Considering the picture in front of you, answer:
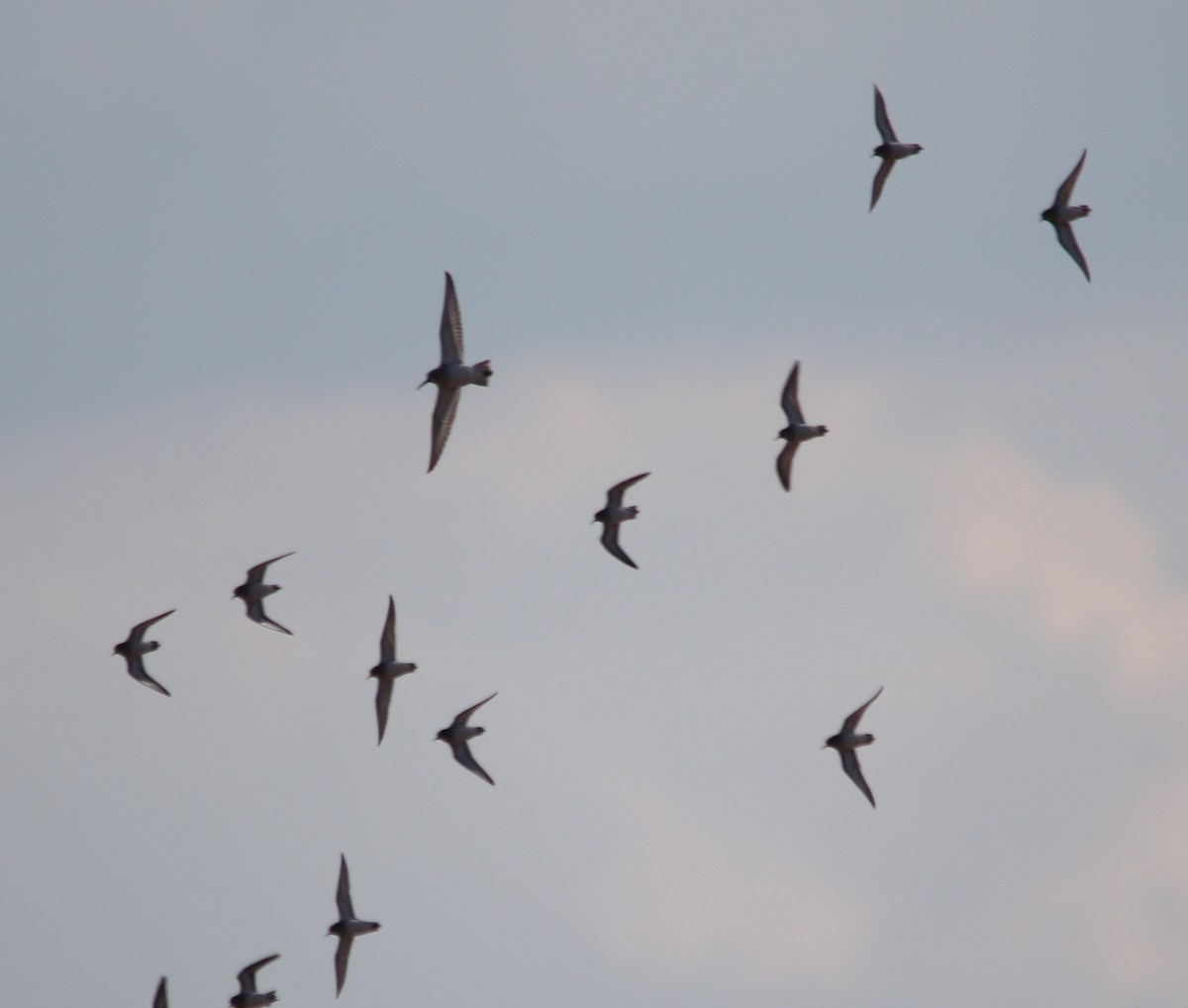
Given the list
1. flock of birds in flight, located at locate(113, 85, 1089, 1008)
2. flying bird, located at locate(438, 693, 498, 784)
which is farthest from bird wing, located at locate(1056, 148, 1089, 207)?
flying bird, located at locate(438, 693, 498, 784)

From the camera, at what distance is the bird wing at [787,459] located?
238ft

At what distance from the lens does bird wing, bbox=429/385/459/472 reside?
64.9 m

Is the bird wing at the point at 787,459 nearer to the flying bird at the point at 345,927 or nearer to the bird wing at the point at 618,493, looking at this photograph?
the bird wing at the point at 618,493

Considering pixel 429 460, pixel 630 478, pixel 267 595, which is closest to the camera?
pixel 429 460

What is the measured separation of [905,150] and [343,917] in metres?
31.3

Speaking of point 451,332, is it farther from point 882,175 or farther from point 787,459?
point 882,175

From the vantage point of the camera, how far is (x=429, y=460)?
6369 centimetres

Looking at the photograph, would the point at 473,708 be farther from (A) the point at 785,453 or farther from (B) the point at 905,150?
(B) the point at 905,150

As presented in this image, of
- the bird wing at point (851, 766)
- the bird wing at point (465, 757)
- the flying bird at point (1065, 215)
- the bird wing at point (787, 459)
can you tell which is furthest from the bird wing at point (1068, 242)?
the bird wing at point (465, 757)

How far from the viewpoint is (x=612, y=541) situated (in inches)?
2896

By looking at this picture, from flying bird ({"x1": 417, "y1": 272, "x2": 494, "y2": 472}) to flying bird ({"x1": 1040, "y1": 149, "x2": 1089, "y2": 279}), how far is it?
19978mm

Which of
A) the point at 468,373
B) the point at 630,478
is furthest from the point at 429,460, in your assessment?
the point at 630,478

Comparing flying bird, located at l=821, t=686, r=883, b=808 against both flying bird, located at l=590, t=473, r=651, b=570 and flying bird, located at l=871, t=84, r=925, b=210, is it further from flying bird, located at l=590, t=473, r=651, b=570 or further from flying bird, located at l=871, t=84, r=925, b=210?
flying bird, located at l=871, t=84, r=925, b=210

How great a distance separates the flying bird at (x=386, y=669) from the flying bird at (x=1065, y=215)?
968 inches
